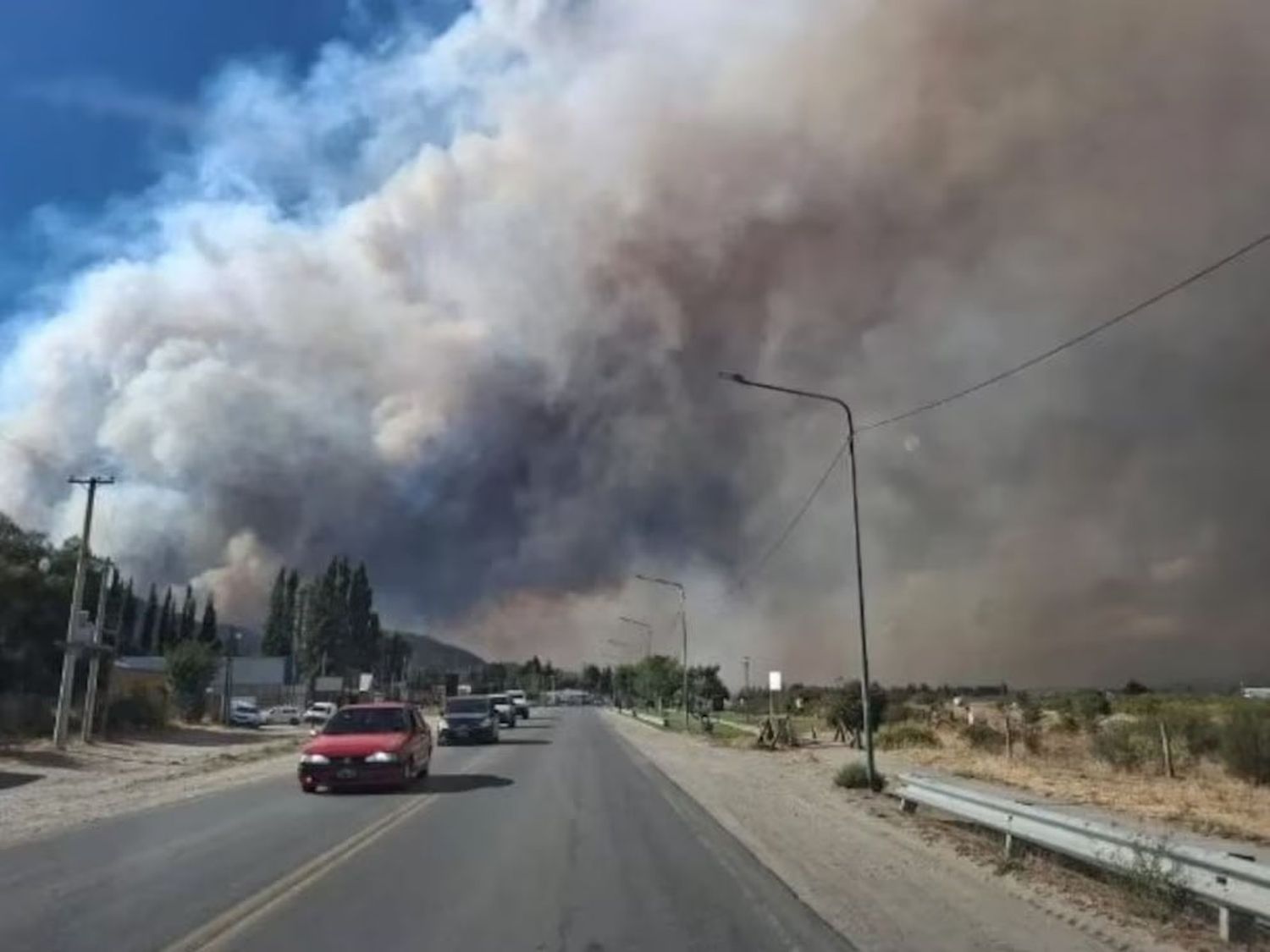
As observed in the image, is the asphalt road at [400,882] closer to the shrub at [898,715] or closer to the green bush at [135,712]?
the green bush at [135,712]

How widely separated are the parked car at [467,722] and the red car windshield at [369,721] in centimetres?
2069

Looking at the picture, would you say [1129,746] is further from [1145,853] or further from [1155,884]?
[1155,884]

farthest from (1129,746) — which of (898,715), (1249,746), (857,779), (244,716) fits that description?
(244,716)

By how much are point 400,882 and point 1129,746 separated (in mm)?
30164

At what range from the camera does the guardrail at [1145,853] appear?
29.4 ft

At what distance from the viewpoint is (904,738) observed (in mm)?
46250

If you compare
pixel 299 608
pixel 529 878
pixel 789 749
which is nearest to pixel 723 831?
pixel 529 878

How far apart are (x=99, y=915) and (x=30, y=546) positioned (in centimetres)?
6090

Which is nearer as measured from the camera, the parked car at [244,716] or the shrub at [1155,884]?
the shrub at [1155,884]

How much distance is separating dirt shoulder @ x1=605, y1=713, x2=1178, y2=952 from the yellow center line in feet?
14.4


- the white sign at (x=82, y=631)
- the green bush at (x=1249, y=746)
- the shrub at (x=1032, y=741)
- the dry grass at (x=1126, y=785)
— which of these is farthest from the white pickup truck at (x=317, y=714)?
the green bush at (x=1249, y=746)

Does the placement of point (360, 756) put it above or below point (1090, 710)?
below

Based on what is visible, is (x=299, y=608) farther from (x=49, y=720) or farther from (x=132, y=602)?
(x=49, y=720)

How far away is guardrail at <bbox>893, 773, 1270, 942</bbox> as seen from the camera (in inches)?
353
